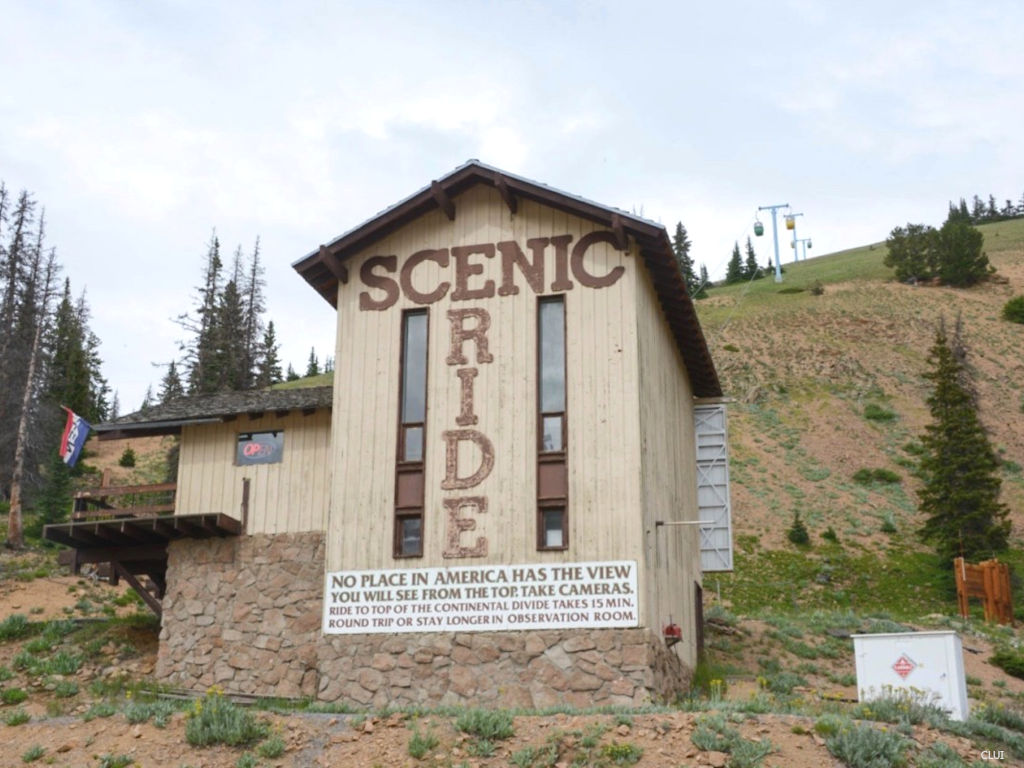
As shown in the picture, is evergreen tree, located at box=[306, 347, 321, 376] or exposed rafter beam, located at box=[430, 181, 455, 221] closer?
exposed rafter beam, located at box=[430, 181, 455, 221]

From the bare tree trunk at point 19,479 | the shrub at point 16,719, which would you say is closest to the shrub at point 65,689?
the shrub at point 16,719

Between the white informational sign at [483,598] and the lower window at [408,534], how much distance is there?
378 millimetres

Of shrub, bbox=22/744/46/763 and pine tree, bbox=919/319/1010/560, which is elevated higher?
pine tree, bbox=919/319/1010/560

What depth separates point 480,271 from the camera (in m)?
23.3

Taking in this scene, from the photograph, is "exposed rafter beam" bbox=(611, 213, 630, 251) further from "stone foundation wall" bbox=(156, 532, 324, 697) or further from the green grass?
the green grass

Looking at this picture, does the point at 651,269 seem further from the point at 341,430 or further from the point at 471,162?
the point at 341,430

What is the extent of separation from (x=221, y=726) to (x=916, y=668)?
412 inches

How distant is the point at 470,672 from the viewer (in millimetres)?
20969

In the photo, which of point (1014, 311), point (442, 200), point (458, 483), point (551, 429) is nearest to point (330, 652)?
point (458, 483)

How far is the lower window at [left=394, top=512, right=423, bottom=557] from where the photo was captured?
22078 mm

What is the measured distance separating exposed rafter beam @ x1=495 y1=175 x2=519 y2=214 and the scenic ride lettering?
28.5 inches

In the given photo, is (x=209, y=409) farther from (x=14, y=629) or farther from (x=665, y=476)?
(x=665, y=476)

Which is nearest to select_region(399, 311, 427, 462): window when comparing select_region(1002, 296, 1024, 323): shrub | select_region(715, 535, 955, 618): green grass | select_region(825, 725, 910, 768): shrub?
select_region(825, 725, 910, 768): shrub

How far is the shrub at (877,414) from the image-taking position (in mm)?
67062
